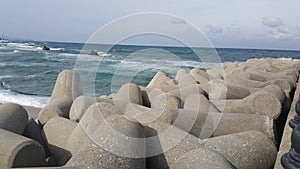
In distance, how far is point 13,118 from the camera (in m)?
3.19

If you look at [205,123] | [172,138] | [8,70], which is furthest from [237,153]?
[8,70]

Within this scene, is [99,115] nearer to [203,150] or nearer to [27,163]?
[27,163]

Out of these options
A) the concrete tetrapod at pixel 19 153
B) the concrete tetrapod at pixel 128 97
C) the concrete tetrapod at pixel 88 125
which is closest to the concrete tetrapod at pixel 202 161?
the concrete tetrapod at pixel 88 125

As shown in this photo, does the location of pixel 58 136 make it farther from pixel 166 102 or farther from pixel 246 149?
pixel 246 149

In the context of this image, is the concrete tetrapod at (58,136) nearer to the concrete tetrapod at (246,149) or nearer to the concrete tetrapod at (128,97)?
the concrete tetrapod at (128,97)

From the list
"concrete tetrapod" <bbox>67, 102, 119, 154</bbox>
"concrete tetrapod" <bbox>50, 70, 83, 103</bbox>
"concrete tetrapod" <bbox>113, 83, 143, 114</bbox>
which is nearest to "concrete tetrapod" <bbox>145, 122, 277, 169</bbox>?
"concrete tetrapod" <bbox>67, 102, 119, 154</bbox>

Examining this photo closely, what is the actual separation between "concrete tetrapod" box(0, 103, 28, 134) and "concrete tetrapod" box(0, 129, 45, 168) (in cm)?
58

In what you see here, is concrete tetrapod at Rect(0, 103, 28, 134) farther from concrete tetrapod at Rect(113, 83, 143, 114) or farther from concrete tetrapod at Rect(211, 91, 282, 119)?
concrete tetrapod at Rect(211, 91, 282, 119)

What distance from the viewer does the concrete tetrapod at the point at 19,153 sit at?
235 centimetres

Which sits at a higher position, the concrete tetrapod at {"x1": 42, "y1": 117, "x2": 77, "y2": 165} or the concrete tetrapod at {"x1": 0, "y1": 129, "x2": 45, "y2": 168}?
the concrete tetrapod at {"x1": 0, "y1": 129, "x2": 45, "y2": 168}

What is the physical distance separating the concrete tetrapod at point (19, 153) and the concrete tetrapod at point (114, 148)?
38 centimetres

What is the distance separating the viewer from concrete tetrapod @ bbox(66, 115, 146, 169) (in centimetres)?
210

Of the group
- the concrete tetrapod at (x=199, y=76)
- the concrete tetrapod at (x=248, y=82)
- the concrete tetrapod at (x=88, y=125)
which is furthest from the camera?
the concrete tetrapod at (x=199, y=76)

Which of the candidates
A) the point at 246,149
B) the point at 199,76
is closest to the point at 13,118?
the point at 246,149
